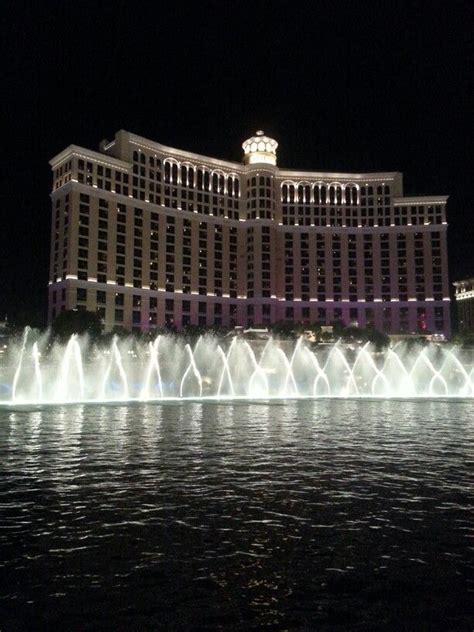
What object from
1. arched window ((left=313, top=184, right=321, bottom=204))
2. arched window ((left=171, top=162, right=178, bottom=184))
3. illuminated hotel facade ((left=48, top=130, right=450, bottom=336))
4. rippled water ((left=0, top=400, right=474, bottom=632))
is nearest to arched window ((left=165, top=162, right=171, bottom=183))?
illuminated hotel facade ((left=48, top=130, right=450, bottom=336))

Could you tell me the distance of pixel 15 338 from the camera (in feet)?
327

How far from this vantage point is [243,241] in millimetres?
152375

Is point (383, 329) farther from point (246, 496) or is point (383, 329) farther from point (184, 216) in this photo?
point (246, 496)

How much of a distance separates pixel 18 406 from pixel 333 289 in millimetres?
126039

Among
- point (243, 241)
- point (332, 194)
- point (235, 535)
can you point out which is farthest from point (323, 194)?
point (235, 535)

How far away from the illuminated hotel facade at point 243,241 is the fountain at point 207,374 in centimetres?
2786

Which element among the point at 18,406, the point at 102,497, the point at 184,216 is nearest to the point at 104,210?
the point at 184,216

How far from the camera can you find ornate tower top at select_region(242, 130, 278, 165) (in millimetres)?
153875

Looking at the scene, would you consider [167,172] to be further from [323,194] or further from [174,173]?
[323,194]

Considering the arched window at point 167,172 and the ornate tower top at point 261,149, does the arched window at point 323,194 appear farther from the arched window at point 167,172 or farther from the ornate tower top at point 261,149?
the arched window at point 167,172

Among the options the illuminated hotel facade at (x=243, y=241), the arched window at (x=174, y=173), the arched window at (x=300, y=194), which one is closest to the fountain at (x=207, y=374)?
the illuminated hotel facade at (x=243, y=241)

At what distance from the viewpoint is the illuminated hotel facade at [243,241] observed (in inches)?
5027

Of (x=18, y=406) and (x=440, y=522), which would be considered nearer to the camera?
(x=440, y=522)

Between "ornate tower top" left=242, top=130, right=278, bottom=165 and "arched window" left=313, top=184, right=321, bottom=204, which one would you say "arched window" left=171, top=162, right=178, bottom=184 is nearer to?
"ornate tower top" left=242, top=130, right=278, bottom=165
